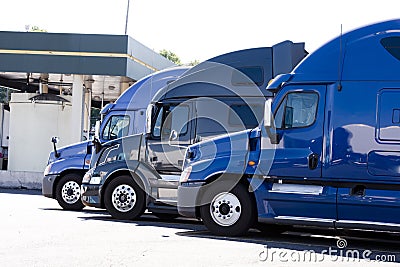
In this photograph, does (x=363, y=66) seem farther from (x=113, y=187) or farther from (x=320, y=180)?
(x=113, y=187)

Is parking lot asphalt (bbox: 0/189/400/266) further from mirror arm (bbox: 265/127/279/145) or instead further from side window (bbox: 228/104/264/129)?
side window (bbox: 228/104/264/129)

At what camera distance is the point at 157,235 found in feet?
37.8

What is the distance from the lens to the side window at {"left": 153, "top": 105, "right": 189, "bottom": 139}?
48.1 feet

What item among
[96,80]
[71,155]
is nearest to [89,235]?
[71,155]

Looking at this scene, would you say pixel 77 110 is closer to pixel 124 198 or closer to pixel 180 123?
pixel 124 198

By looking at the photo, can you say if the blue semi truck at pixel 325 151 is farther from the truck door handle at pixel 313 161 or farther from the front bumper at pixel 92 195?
the front bumper at pixel 92 195

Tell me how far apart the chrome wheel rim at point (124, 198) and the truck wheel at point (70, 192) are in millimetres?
2869

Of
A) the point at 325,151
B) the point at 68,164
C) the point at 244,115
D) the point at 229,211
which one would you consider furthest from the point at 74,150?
the point at 325,151

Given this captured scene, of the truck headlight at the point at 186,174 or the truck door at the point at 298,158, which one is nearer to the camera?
the truck door at the point at 298,158

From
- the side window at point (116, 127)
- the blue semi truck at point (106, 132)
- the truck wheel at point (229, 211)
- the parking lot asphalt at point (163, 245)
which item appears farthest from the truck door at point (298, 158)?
the side window at point (116, 127)

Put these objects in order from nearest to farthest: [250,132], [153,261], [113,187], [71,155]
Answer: [153,261], [250,132], [113,187], [71,155]

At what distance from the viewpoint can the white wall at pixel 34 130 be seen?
30188 millimetres

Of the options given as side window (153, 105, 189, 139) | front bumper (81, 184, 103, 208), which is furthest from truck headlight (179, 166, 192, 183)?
front bumper (81, 184, 103, 208)

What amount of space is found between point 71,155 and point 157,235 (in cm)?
677
